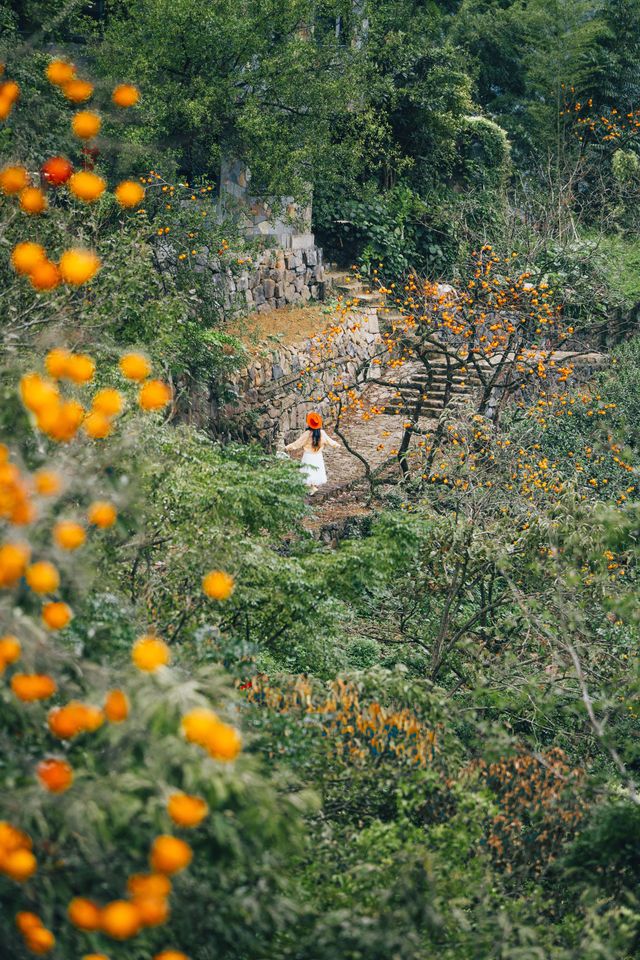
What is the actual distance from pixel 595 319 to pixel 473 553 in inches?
438

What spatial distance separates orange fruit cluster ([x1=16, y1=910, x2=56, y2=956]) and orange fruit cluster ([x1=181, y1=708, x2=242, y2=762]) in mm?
495

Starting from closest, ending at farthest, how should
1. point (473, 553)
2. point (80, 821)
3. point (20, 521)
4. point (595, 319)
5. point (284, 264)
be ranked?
point (80, 821) < point (20, 521) < point (473, 553) < point (284, 264) < point (595, 319)

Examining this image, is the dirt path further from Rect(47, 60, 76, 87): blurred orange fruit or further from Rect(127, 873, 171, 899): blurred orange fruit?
Rect(127, 873, 171, 899): blurred orange fruit

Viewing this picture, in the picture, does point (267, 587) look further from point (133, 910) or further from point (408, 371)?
point (408, 371)

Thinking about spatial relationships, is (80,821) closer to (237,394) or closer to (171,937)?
(171,937)

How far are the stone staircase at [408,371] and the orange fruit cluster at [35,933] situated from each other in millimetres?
11726

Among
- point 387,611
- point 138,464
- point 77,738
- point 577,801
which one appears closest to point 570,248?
point 387,611

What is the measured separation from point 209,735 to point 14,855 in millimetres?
479

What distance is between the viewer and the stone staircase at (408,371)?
1386 cm

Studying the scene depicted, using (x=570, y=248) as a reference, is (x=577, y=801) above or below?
below

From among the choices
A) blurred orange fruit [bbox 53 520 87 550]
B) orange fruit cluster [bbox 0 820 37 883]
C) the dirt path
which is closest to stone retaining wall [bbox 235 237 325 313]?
the dirt path

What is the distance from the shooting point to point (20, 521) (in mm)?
1979

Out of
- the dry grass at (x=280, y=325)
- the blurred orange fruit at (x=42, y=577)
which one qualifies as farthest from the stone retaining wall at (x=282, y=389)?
the blurred orange fruit at (x=42, y=577)

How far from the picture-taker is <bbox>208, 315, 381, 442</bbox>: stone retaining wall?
1184 cm
